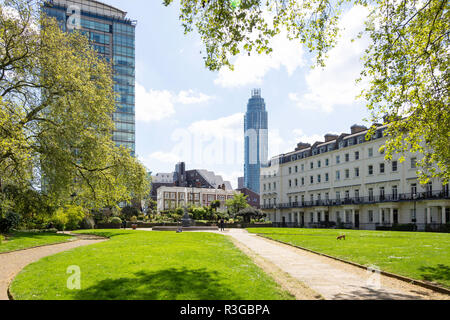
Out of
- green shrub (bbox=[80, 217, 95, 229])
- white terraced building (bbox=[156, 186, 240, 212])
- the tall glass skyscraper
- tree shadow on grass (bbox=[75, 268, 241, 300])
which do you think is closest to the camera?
tree shadow on grass (bbox=[75, 268, 241, 300])

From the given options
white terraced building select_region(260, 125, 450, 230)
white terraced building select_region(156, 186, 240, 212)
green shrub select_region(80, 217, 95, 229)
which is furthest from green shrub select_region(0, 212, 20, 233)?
white terraced building select_region(156, 186, 240, 212)

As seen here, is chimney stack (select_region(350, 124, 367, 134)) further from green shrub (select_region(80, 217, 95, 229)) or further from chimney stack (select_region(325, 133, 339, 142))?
green shrub (select_region(80, 217, 95, 229))

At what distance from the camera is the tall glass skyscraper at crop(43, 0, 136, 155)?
278ft

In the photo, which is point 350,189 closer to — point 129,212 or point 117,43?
point 129,212

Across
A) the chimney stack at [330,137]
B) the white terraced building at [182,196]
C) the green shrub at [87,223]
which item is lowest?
the green shrub at [87,223]

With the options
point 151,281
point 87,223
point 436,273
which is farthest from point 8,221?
point 436,273

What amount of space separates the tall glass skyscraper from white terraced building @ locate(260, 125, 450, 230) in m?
36.6

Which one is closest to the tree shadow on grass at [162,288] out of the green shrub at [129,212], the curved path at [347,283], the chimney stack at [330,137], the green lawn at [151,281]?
the green lawn at [151,281]

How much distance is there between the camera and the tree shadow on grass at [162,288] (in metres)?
7.59

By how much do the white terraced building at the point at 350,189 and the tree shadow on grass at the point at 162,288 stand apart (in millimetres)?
39996

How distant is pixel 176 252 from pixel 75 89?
10.9m

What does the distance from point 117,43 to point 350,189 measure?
213 feet

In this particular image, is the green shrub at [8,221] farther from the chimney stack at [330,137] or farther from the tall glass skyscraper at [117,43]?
the tall glass skyscraper at [117,43]
